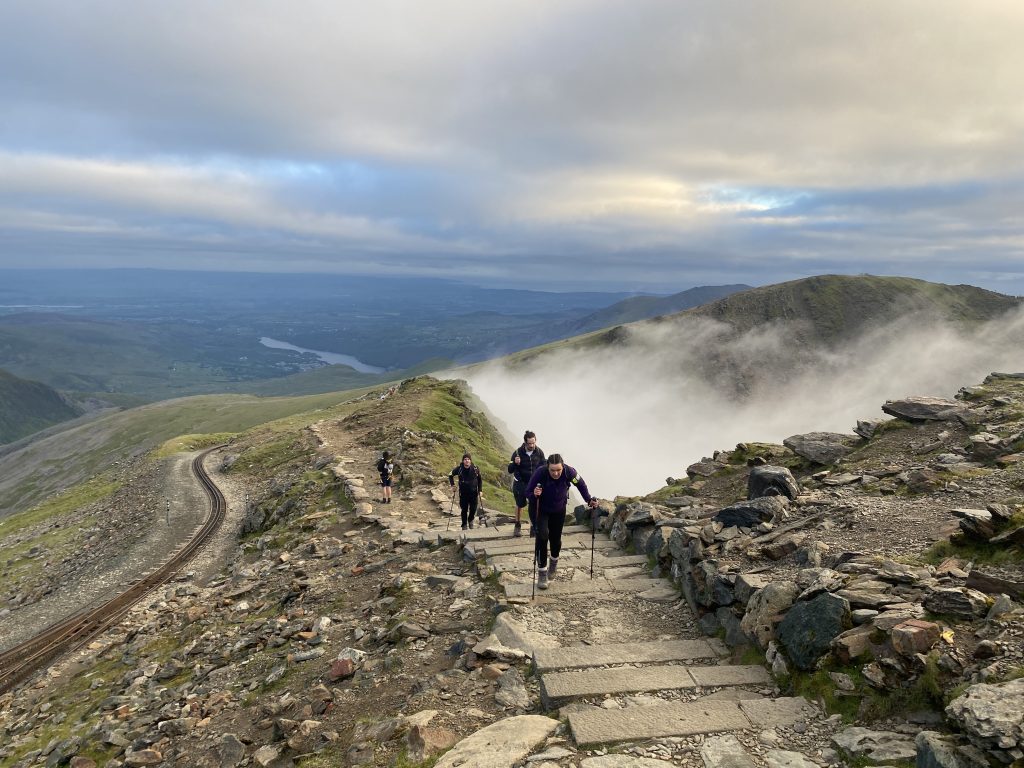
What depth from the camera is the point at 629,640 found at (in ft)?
40.4

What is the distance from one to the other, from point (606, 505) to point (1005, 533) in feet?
43.4

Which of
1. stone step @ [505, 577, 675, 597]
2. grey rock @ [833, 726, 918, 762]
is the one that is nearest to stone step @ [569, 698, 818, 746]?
grey rock @ [833, 726, 918, 762]

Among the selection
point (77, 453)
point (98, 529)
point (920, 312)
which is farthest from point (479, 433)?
point (920, 312)

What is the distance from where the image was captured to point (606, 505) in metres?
22.4

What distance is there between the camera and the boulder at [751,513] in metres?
15.9

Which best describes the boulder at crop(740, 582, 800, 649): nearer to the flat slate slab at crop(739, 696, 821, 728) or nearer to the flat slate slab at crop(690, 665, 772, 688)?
the flat slate slab at crop(690, 665, 772, 688)

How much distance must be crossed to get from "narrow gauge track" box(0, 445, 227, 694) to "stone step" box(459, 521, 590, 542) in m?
18.5

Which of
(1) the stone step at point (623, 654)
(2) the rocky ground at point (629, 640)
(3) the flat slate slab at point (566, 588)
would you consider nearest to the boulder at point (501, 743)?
(2) the rocky ground at point (629, 640)

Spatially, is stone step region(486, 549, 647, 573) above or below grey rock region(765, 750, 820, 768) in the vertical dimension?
below

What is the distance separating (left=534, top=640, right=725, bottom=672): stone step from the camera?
10773mm

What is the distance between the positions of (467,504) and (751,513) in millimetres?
11825

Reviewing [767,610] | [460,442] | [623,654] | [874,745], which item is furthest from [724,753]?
[460,442]

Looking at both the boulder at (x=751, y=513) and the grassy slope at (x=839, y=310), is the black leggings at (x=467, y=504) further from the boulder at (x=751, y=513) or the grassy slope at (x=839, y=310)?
the grassy slope at (x=839, y=310)

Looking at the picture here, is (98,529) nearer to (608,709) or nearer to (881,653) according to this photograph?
(608,709)
